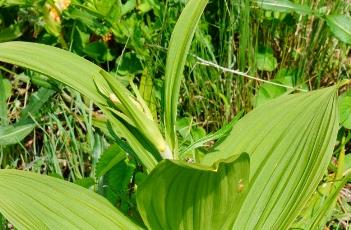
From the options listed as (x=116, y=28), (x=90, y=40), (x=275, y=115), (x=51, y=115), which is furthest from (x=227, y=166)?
(x=90, y=40)

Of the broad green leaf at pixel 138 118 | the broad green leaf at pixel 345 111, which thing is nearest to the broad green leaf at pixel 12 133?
the broad green leaf at pixel 138 118

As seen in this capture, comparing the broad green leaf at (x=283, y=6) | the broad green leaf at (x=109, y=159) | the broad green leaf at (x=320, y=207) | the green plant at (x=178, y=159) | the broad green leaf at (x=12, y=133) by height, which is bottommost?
the broad green leaf at (x=320, y=207)

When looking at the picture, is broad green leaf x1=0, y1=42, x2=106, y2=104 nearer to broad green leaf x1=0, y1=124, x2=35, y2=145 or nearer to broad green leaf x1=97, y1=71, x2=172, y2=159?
broad green leaf x1=97, y1=71, x2=172, y2=159

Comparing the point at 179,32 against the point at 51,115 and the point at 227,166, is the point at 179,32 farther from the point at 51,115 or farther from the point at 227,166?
the point at 51,115

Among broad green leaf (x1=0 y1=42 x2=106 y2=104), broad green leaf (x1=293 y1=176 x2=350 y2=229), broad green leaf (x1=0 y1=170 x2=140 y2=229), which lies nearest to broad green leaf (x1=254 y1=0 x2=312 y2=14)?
broad green leaf (x1=293 y1=176 x2=350 y2=229)

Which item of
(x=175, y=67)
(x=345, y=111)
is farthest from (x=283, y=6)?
(x=175, y=67)

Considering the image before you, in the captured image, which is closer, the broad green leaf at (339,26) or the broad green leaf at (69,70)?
the broad green leaf at (69,70)

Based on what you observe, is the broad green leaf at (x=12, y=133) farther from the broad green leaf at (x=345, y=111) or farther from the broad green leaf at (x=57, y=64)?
the broad green leaf at (x=345, y=111)
